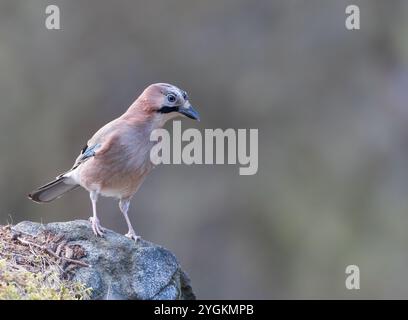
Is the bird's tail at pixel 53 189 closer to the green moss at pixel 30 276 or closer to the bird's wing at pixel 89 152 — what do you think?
the bird's wing at pixel 89 152

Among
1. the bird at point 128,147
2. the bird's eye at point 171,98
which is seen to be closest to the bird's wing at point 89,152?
the bird at point 128,147

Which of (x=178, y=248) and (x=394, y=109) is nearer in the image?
(x=178, y=248)

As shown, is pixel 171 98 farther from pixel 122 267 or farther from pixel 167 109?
pixel 122 267

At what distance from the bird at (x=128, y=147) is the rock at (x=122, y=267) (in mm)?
918

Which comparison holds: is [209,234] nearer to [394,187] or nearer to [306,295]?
[306,295]

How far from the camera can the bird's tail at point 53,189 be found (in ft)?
25.7

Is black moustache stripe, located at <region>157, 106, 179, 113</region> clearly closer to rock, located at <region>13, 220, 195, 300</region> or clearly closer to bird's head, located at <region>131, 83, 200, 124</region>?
bird's head, located at <region>131, 83, 200, 124</region>

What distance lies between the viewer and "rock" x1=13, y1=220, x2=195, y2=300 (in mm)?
5684

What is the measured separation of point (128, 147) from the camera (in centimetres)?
723

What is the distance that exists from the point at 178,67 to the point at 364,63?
13.0 ft

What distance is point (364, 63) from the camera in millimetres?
18109

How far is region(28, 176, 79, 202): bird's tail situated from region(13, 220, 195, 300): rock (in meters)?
1.45

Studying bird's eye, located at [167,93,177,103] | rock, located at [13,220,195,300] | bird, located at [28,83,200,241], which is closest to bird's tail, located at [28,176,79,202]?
bird, located at [28,83,200,241]
